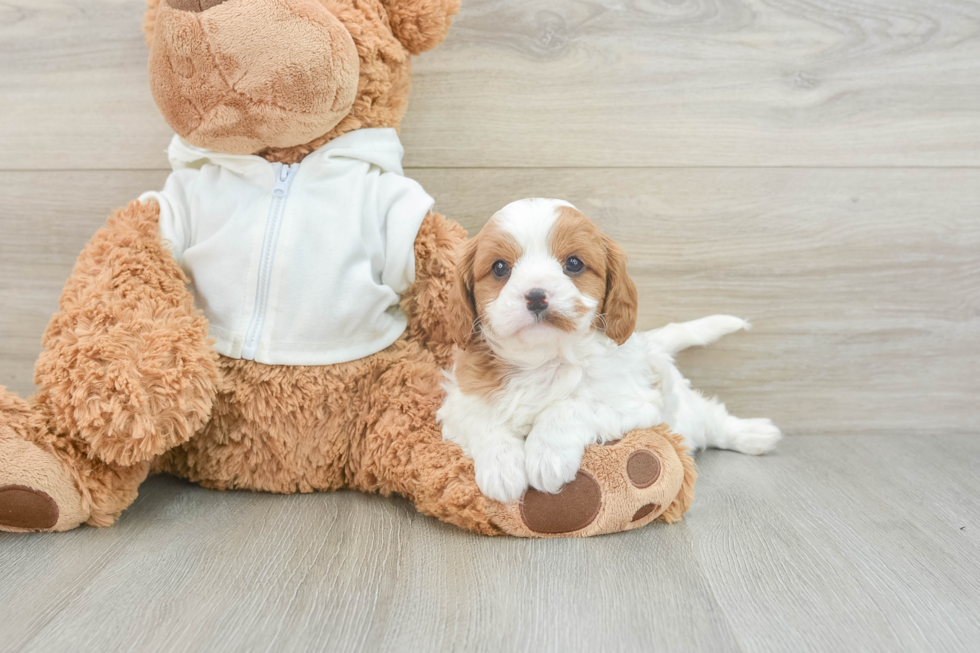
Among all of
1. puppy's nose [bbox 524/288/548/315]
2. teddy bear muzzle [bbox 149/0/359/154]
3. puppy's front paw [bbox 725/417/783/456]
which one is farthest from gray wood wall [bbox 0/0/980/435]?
puppy's nose [bbox 524/288/548/315]

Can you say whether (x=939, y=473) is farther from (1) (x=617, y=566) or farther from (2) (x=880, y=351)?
(1) (x=617, y=566)

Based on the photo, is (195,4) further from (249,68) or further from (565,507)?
(565,507)

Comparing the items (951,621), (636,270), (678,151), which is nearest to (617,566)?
(951,621)

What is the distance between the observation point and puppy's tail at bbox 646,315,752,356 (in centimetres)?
151

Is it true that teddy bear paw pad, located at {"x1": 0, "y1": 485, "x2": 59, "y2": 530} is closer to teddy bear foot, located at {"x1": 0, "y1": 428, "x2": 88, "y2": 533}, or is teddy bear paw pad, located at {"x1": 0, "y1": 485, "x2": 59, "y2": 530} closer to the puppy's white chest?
teddy bear foot, located at {"x1": 0, "y1": 428, "x2": 88, "y2": 533}

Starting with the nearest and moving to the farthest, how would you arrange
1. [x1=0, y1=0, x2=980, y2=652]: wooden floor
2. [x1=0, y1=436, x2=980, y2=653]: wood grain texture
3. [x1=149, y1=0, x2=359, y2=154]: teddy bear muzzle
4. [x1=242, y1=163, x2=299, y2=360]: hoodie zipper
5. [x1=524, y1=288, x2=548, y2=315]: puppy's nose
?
[x1=0, y1=436, x2=980, y2=653]: wood grain texture → [x1=524, y1=288, x2=548, y2=315]: puppy's nose → [x1=149, y1=0, x2=359, y2=154]: teddy bear muzzle → [x1=242, y1=163, x2=299, y2=360]: hoodie zipper → [x1=0, y1=0, x2=980, y2=652]: wooden floor

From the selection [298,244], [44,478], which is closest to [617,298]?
[298,244]

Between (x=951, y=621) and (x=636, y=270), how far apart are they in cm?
88

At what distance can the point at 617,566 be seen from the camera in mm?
1005

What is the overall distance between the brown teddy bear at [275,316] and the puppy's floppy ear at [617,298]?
0.18 m

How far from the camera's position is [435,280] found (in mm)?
1290

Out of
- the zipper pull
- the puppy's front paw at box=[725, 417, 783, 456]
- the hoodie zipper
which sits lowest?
the puppy's front paw at box=[725, 417, 783, 456]

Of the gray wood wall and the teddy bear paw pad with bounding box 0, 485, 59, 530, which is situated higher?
the gray wood wall

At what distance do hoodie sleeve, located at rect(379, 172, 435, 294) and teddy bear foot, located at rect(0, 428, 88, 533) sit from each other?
60 centimetres
